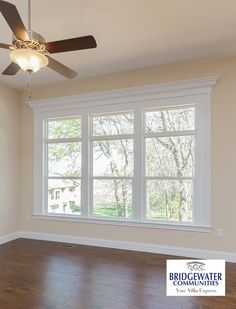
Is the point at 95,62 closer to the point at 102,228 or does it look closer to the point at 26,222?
the point at 102,228

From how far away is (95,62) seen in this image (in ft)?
13.3

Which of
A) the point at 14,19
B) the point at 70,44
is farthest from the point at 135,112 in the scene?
the point at 14,19

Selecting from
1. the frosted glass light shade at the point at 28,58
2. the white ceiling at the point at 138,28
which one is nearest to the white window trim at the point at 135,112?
the white ceiling at the point at 138,28

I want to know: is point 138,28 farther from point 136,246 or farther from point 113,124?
point 136,246

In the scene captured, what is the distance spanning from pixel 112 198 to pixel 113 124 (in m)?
1.34

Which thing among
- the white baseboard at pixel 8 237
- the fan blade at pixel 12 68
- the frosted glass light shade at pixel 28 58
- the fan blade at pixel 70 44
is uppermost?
the fan blade at pixel 70 44

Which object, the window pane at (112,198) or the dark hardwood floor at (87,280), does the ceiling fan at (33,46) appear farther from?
the window pane at (112,198)

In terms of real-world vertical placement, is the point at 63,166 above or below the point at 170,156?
below

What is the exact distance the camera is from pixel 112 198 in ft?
15.3

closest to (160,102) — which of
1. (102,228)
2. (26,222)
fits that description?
(102,228)

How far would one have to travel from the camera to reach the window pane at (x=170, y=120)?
165 inches

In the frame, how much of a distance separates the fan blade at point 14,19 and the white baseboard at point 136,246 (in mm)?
3511

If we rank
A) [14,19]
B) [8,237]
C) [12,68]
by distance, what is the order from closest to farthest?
[14,19] → [12,68] → [8,237]

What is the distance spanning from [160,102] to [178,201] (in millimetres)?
1659
